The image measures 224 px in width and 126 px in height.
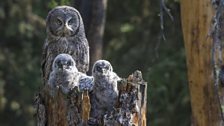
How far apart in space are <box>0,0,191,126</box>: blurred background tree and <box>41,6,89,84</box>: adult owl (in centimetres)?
322

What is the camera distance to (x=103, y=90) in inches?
302

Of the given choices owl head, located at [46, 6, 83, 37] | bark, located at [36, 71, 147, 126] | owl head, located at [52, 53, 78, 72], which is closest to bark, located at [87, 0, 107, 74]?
owl head, located at [46, 6, 83, 37]

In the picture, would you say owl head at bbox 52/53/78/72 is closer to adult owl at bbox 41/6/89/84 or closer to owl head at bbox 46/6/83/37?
adult owl at bbox 41/6/89/84

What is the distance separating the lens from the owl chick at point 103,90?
7.57m

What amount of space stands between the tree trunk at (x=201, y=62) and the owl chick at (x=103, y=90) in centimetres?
67

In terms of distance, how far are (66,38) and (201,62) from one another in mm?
1617

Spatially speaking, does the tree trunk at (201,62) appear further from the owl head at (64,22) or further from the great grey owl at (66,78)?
the owl head at (64,22)

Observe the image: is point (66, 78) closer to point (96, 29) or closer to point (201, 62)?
point (201, 62)

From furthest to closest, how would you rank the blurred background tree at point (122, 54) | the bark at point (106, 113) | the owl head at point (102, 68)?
the blurred background tree at point (122, 54), the owl head at point (102, 68), the bark at point (106, 113)

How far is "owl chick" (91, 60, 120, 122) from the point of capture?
757cm

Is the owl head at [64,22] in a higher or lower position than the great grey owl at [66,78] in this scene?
higher

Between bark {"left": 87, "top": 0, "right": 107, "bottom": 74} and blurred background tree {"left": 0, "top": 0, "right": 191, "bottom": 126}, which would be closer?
bark {"left": 87, "top": 0, "right": 107, "bottom": 74}

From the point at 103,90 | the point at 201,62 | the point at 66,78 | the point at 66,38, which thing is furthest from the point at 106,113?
the point at 66,38

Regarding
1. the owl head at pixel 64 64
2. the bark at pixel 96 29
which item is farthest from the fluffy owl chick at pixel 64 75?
the bark at pixel 96 29
